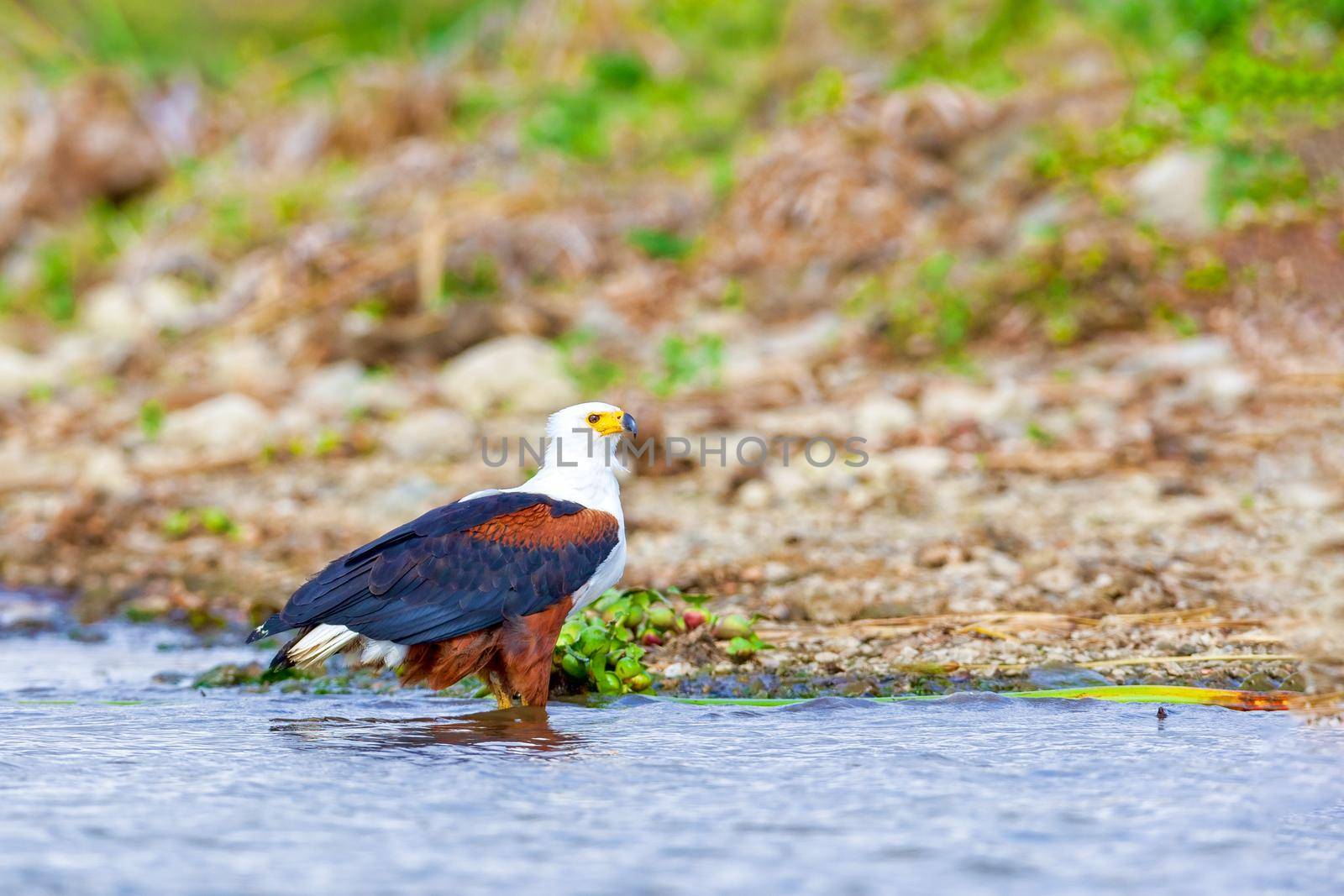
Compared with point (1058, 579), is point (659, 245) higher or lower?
higher

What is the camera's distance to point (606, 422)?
18.4 feet

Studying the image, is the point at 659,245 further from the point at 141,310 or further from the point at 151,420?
the point at 141,310

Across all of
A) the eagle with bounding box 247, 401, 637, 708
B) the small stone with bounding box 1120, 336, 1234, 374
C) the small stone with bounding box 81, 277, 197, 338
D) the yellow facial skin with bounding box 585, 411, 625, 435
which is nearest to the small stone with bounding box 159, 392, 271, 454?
the small stone with bounding box 81, 277, 197, 338

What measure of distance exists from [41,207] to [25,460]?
636 centimetres

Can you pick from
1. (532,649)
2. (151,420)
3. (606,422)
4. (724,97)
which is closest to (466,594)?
(532,649)

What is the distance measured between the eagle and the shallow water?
0.20 meters

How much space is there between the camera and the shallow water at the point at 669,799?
3381mm

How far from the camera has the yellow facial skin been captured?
5.58 meters

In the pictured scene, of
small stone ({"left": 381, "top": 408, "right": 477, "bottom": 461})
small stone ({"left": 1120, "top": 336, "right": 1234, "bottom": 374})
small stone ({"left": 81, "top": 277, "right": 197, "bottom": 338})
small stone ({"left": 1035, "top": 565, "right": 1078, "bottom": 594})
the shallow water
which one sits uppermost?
small stone ({"left": 81, "top": 277, "right": 197, "bottom": 338})

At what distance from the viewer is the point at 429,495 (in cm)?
850

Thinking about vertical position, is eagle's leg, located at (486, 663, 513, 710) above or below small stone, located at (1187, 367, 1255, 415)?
below

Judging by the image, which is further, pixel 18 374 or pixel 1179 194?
pixel 18 374

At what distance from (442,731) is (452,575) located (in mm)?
519

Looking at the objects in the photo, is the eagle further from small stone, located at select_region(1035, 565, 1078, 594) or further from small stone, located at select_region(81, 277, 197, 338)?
small stone, located at select_region(81, 277, 197, 338)
